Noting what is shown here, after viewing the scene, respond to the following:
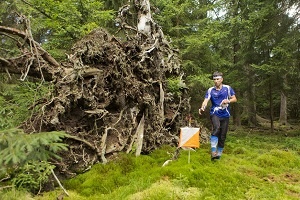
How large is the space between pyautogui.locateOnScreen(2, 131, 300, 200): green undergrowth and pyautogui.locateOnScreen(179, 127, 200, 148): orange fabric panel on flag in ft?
1.34

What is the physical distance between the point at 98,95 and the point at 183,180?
297cm

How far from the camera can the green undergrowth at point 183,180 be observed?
4.43 m

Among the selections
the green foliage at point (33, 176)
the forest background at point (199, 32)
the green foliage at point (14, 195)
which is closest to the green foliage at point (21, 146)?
the green foliage at point (14, 195)

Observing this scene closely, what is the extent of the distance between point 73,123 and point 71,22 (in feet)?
16.9

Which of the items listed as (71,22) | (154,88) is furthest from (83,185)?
(71,22)

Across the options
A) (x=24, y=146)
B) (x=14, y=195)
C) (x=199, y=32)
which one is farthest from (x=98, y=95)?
(x=199, y=32)

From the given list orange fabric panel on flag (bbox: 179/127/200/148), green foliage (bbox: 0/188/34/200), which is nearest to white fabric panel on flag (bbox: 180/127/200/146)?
orange fabric panel on flag (bbox: 179/127/200/148)

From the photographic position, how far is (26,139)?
2.53 meters

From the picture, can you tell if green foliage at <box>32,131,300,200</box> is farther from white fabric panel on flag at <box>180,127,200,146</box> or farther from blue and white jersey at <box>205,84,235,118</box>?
blue and white jersey at <box>205,84,235,118</box>

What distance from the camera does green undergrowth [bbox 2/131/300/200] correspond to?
4434 millimetres

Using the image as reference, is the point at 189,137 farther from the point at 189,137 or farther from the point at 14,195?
the point at 14,195

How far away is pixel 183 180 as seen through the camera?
4.76 meters

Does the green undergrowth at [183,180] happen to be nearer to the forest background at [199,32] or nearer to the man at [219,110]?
the man at [219,110]

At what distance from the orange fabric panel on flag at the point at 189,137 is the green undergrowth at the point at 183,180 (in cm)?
41
